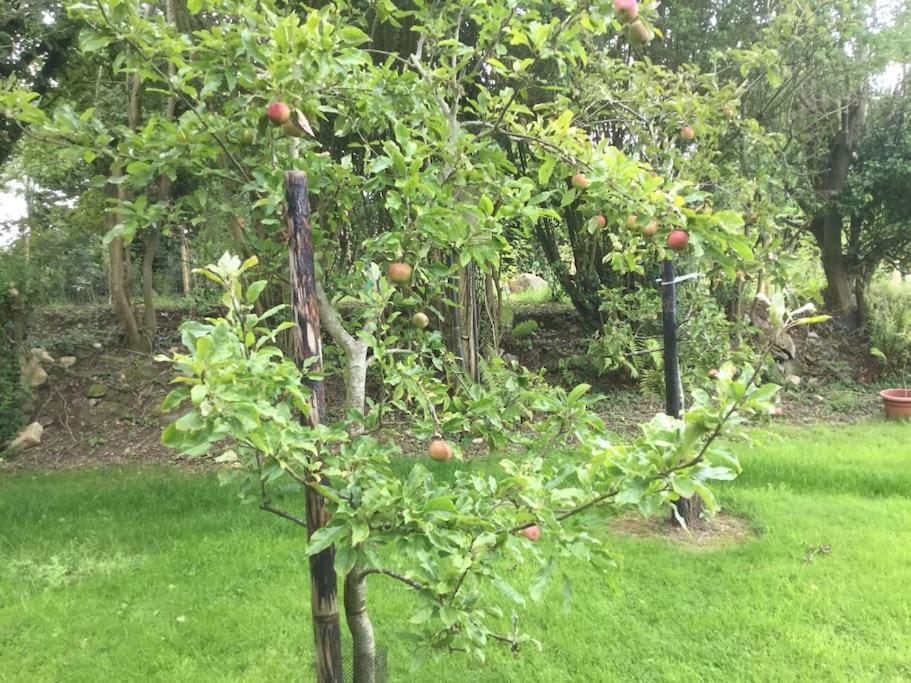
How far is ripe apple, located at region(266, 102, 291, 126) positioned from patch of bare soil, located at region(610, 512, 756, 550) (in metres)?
3.04

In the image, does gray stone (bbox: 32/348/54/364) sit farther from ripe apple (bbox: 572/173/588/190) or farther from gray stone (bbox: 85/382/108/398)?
ripe apple (bbox: 572/173/588/190)

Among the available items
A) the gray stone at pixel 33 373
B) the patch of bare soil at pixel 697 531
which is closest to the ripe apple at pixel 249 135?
the patch of bare soil at pixel 697 531

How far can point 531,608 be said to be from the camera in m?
2.98

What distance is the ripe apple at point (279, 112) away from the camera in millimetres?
1483

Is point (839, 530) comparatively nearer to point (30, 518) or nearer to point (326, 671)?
point (326, 671)

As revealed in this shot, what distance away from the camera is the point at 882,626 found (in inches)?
109

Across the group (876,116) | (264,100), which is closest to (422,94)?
(264,100)

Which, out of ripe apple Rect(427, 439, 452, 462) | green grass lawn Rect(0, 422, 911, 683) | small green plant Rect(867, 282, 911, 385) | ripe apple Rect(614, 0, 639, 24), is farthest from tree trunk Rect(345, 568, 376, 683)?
small green plant Rect(867, 282, 911, 385)

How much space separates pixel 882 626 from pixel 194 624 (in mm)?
2975

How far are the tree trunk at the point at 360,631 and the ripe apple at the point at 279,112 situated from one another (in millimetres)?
1206

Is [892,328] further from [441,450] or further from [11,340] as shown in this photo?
[11,340]

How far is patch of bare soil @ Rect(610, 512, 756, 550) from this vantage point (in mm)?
3678

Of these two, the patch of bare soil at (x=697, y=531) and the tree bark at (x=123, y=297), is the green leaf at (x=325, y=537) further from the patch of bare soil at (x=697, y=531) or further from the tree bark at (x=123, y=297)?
the tree bark at (x=123, y=297)

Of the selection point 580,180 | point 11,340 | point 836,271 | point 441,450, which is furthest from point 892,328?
point 11,340
